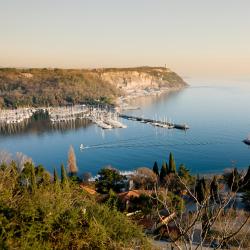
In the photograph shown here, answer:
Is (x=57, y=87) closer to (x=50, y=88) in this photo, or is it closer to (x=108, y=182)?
(x=50, y=88)

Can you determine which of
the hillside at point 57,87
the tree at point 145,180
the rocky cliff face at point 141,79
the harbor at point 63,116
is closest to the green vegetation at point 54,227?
the tree at point 145,180

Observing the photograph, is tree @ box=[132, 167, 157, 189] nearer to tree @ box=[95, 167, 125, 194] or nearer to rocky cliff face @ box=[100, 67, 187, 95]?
tree @ box=[95, 167, 125, 194]

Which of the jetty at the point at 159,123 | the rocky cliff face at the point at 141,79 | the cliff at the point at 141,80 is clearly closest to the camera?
the jetty at the point at 159,123

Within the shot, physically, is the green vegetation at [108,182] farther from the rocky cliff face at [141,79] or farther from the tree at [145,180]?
the rocky cliff face at [141,79]

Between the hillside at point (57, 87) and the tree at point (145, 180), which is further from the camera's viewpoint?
the hillside at point (57, 87)

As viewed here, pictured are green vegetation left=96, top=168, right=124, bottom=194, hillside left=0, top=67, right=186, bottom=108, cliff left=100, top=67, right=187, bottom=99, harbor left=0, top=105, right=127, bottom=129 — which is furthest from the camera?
cliff left=100, top=67, right=187, bottom=99

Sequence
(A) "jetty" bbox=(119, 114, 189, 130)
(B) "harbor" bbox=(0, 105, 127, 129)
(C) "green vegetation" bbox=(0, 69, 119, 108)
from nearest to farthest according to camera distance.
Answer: (A) "jetty" bbox=(119, 114, 189, 130) → (B) "harbor" bbox=(0, 105, 127, 129) → (C) "green vegetation" bbox=(0, 69, 119, 108)

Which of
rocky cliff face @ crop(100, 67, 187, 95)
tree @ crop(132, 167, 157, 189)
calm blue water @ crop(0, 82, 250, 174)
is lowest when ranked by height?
calm blue water @ crop(0, 82, 250, 174)

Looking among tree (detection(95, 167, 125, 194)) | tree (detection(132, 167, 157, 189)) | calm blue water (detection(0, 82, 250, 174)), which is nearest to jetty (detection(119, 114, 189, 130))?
calm blue water (detection(0, 82, 250, 174))

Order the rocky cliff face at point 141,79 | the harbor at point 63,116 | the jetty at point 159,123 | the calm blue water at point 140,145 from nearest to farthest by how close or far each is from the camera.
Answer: the calm blue water at point 140,145, the jetty at point 159,123, the harbor at point 63,116, the rocky cliff face at point 141,79

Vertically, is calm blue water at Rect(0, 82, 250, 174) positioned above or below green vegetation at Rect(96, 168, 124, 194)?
below
